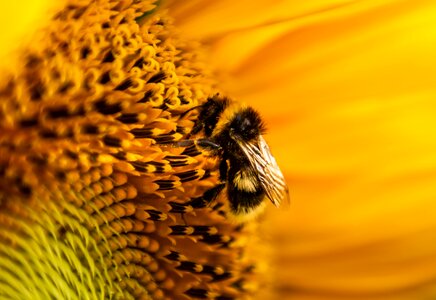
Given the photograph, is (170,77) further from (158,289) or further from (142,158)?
(158,289)

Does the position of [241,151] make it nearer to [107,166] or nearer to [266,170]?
[266,170]

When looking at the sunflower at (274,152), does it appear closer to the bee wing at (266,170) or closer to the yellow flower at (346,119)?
the yellow flower at (346,119)

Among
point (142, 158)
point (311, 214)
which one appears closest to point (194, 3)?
point (142, 158)

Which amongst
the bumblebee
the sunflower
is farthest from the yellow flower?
the bumblebee

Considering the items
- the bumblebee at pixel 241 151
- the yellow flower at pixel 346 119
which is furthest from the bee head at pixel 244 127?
the yellow flower at pixel 346 119

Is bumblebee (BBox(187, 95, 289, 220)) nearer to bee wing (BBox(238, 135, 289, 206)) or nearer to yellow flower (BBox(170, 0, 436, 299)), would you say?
bee wing (BBox(238, 135, 289, 206))

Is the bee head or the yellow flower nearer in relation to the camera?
the bee head

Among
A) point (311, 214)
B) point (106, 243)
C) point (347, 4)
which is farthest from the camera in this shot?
point (311, 214)

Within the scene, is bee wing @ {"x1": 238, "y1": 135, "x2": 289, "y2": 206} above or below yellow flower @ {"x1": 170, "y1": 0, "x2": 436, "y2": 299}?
below
